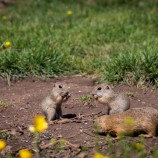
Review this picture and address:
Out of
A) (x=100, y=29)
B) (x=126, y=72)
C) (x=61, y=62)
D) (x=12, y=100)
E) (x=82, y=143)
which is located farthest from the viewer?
(x=100, y=29)

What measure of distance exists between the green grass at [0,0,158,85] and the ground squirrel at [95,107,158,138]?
2190 mm

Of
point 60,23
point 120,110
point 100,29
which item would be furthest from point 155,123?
point 60,23

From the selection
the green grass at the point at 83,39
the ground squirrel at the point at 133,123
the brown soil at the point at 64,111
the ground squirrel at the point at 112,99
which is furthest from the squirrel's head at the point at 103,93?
the green grass at the point at 83,39

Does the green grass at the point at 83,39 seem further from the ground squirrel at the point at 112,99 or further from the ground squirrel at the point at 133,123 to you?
the ground squirrel at the point at 133,123

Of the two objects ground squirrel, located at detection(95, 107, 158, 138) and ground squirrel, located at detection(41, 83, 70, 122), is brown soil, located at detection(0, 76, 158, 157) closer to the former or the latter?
ground squirrel, located at detection(95, 107, 158, 138)

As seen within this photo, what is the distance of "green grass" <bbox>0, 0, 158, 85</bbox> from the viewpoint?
7785mm

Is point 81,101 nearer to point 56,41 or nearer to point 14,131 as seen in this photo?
point 14,131

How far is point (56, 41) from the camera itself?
9469 millimetres

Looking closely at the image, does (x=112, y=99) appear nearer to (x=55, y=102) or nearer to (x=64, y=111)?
(x=55, y=102)

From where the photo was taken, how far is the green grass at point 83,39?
7.79 metres

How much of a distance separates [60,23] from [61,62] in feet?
8.59

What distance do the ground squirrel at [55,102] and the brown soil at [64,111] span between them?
0.67 feet

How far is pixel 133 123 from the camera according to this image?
528 cm

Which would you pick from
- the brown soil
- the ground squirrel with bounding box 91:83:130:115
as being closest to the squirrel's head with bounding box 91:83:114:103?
the ground squirrel with bounding box 91:83:130:115
